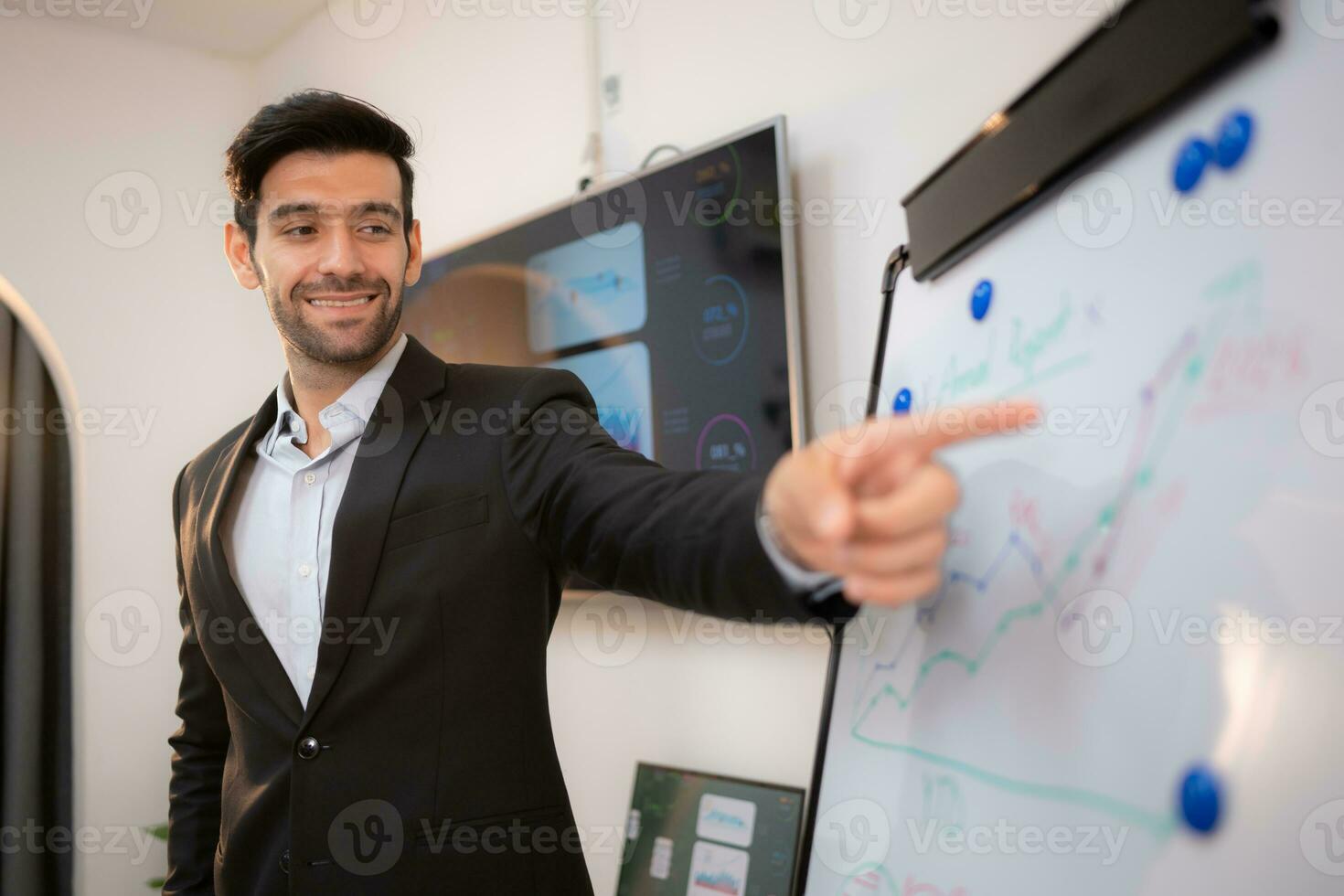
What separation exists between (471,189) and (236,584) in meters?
1.64

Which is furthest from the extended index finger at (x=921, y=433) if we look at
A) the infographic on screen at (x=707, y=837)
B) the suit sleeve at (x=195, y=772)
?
the infographic on screen at (x=707, y=837)

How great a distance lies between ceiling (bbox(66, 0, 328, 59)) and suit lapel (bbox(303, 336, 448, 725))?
232 centimetres

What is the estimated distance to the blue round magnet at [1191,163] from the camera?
0.65 meters

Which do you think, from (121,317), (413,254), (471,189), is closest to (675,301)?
(413,254)

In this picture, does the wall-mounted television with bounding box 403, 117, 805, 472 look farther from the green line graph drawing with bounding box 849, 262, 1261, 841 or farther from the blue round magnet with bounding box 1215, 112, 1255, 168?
the blue round magnet with bounding box 1215, 112, 1255, 168

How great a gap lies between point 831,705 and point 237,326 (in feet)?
9.44

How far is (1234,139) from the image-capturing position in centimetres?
62

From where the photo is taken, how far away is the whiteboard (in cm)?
56

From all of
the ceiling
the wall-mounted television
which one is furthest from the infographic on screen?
the ceiling

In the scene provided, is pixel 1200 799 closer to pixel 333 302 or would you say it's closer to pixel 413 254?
pixel 333 302

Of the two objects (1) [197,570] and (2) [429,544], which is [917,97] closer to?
(2) [429,544]

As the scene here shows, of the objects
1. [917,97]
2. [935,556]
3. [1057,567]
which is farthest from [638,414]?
[935,556]

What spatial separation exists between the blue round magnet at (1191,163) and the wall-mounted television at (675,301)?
1057mm

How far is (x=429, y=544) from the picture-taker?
3.75 feet
